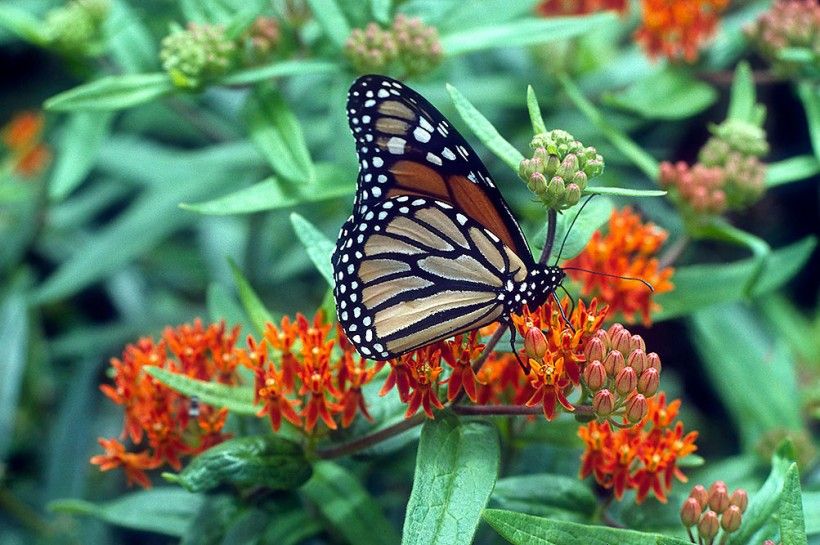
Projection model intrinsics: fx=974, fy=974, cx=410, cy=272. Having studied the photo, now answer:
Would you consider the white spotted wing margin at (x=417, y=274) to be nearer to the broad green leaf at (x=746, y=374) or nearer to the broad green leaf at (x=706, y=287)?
the broad green leaf at (x=706, y=287)

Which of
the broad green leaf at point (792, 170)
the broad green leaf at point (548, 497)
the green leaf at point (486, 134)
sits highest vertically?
the broad green leaf at point (792, 170)

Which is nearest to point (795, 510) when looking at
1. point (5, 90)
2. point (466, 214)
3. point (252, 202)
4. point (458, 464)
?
point (458, 464)

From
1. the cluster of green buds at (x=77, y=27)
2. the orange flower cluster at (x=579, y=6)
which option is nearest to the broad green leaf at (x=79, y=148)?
the cluster of green buds at (x=77, y=27)

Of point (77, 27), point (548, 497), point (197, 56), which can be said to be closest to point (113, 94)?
point (197, 56)

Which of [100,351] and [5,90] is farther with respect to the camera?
[5,90]

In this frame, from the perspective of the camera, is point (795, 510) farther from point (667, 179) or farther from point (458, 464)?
point (667, 179)

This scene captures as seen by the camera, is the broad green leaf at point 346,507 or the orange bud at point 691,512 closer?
the orange bud at point 691,512
